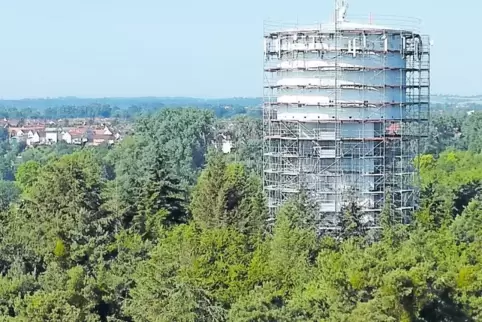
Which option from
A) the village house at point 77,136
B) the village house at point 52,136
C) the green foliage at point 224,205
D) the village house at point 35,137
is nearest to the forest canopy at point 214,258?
the green foliage at point 224,205

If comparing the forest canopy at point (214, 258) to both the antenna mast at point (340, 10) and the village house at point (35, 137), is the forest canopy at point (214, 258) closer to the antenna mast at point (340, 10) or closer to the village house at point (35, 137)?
the antenna mast at point (340, 10)

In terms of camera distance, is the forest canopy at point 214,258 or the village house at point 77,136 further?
the village house at point 77,136

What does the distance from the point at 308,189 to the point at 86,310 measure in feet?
47.8

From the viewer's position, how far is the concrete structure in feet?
127

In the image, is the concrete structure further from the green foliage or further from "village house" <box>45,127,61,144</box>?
"village house" <box>45,127,61,144</box>

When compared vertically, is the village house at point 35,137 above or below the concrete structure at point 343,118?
below

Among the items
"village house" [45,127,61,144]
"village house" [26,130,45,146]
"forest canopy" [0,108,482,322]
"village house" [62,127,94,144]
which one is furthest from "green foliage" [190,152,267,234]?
"village house" [26,130,45,146]

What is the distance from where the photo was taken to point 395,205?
129 ft

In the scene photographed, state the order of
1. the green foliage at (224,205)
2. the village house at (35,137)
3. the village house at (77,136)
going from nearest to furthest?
the green foliage at (224,205), the village house at (77,136), the village house at (35,137)

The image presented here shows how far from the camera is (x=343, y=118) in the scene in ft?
126

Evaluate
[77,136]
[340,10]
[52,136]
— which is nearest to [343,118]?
[340,10]

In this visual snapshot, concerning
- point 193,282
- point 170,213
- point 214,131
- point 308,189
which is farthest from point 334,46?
point 214,131

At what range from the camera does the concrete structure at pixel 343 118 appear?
38.6 metres

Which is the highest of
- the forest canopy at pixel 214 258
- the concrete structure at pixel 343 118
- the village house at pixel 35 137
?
the concrete structure at pixel 343 118
